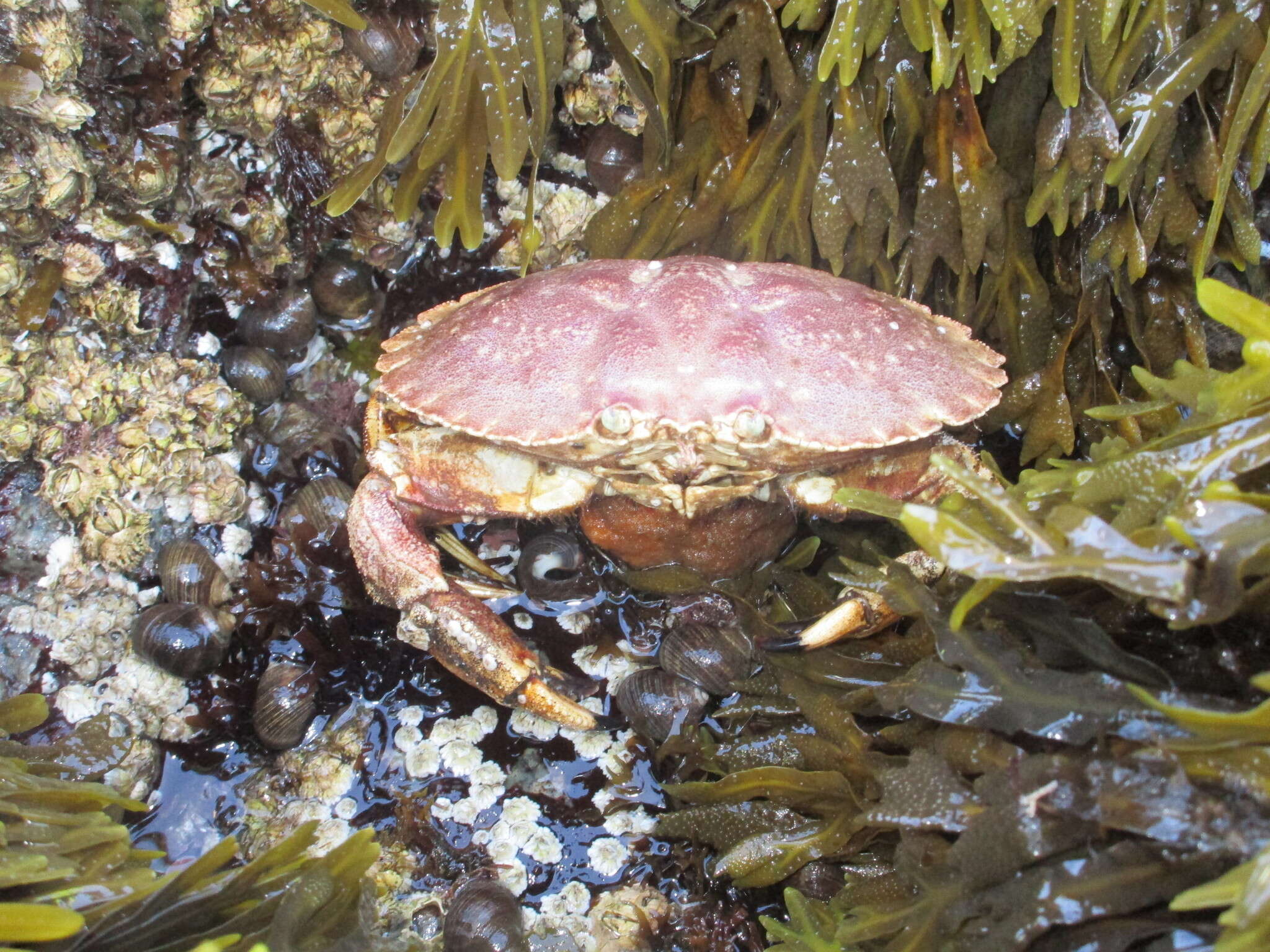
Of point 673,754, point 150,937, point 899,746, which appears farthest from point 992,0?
→ point 150,937

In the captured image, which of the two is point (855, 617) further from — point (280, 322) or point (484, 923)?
point (280, 322)

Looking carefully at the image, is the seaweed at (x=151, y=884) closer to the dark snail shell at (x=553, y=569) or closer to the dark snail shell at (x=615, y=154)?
the dark snail shell at (x=553, y=569)

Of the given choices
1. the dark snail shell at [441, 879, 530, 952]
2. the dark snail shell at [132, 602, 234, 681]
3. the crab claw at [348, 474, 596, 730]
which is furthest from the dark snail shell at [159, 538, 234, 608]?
the dark snail shell at [441, 879, 530, 952]

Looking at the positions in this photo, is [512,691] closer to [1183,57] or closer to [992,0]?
[992,0]

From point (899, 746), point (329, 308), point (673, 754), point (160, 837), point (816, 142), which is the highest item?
point (816, 142)

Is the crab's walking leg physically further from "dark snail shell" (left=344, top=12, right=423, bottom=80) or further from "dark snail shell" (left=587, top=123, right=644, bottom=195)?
"dark snail shell" (left=344, top=12, right=423, bottom=80)

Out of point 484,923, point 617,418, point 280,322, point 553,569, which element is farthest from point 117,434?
point 484,923

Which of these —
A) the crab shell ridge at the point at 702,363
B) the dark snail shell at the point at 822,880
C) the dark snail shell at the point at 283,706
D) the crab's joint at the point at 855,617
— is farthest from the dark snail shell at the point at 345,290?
the dark snail shell at the point at 822,880
